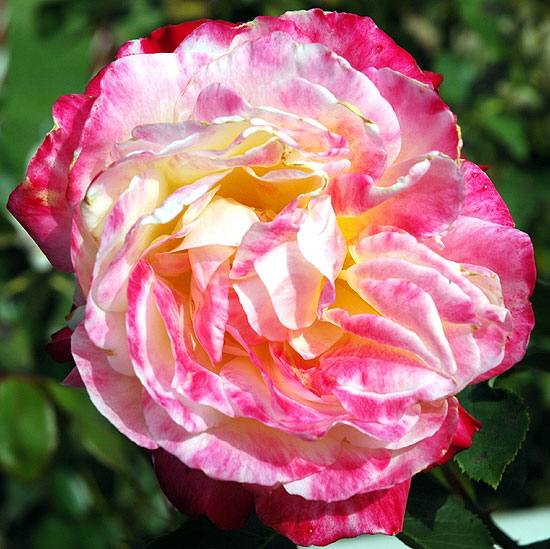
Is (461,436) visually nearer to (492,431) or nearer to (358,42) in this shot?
(492,431)

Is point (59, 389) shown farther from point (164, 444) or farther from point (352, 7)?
point (352, 7)

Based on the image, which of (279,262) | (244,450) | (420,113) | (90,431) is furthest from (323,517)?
(90,431)

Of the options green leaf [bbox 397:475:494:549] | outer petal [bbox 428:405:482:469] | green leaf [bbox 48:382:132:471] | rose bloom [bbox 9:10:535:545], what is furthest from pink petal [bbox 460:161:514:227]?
green leaf [bbox 48:382:132:471]

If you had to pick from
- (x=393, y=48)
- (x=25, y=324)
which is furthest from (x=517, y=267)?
(x=25, y=324)

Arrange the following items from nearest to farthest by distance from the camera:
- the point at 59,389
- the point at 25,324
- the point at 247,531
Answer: the point at 247,531 < the point at 59,389 < the point at 25,324

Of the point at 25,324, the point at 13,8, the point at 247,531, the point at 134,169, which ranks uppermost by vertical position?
the point at 134,169

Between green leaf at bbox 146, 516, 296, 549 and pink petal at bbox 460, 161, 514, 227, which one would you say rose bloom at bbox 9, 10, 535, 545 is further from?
green leaf at bbox 146, 516, 296, 549

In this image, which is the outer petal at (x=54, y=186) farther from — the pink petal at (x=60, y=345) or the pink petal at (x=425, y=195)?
the pink petal at (x=425, y=195)

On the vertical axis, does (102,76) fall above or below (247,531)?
above
